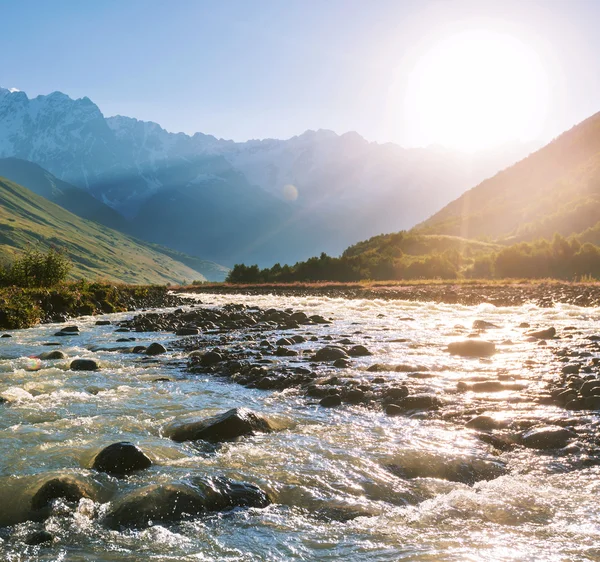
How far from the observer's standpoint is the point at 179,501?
19.4 ft

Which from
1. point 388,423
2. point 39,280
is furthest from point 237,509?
point 39,280

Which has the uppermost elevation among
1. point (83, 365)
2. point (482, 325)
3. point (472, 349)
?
point (482, 325)

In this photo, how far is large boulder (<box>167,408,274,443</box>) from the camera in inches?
332

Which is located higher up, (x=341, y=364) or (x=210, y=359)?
(x=341, y=364)

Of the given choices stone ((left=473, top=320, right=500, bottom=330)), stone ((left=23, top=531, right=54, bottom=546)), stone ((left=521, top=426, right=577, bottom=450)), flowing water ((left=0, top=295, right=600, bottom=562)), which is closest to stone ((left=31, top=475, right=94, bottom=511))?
flowing water ((left=0, top=295, right=600, bottom=562))

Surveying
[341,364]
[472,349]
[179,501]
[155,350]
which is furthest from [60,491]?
[472,349]

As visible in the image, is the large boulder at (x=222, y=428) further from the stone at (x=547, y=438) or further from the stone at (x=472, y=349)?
the stone at (x=472, y=349)

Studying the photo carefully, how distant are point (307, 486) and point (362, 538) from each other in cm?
139

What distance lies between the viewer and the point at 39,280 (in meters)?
39.1

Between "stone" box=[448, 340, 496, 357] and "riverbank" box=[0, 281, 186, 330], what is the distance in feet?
74.2

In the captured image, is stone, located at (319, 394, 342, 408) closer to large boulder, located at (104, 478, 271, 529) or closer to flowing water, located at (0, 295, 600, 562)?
flowing water, located at (0, 295, 600, 562)

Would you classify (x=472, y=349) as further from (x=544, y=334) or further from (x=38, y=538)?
(x=38, y=538)

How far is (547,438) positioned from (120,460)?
6743mm

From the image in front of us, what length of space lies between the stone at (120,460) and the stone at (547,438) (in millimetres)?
6069
